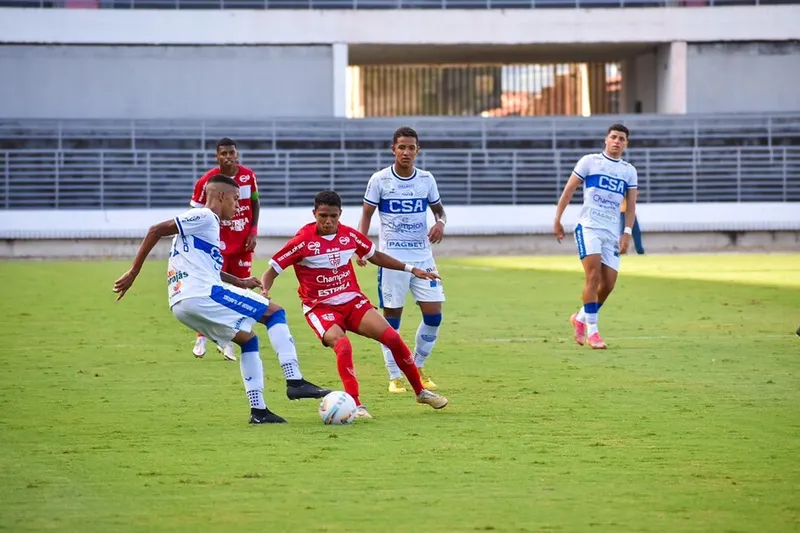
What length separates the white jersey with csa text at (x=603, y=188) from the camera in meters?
13.6

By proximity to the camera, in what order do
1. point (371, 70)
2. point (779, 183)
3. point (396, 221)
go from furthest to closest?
point (371, 70) < point (779, 183) < point (396, 221)

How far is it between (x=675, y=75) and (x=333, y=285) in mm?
32974

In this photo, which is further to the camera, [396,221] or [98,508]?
[396,221]

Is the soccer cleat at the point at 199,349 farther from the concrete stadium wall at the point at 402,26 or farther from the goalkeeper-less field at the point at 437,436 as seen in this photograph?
the concrete stadium wall at the point at 402,26

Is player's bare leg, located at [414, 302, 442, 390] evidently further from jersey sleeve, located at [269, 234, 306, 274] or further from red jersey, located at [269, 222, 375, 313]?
jersey sleeve, located at [269, 234, 306, 274]

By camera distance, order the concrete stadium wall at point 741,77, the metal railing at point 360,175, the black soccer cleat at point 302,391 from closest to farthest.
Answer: the black soccer cleat at point 302,391 < the metal railing at point 360,175 < the concrete stadium wall at point 741,77

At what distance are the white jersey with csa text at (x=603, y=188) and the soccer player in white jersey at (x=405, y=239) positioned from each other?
3146mm

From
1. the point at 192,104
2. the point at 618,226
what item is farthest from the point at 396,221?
the point at 192,104

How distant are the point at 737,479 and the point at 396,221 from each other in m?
4.50

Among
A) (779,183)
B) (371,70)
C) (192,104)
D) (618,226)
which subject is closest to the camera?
(618,226)

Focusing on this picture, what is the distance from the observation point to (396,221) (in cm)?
1074

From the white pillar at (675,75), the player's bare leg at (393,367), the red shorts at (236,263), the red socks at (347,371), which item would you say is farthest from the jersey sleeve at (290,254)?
the white pillar at (675,75)

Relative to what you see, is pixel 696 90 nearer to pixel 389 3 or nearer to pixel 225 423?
pixel 389 3

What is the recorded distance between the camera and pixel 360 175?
3603cm
